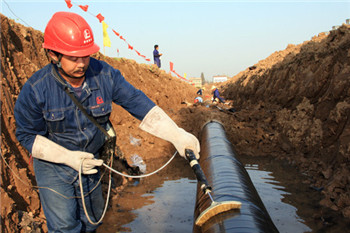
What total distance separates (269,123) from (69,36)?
29.0 ft

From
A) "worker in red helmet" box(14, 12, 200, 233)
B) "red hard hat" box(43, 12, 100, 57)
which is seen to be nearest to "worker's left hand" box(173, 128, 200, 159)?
"worker in red helmet" box(14, 12, 200, 233)

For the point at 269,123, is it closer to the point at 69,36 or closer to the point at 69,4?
the point at 69,4

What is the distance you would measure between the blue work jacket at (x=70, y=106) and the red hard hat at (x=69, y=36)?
0.71 feet

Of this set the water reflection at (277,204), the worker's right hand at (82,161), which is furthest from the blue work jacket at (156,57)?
the worker's right hand at (82,161)

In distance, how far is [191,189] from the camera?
Result: 617 cm

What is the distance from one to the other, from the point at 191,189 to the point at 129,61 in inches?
355

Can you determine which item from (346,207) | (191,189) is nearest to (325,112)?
(346,207)

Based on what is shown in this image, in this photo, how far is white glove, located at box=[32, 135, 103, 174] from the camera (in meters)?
2.34

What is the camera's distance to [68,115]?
242 centimetres

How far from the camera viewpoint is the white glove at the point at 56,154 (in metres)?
2.34

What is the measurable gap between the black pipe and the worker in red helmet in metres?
0.66

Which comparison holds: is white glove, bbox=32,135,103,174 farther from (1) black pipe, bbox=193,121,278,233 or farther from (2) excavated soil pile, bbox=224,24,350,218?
(2) excavated soil pile, bbox=224,24,350,218

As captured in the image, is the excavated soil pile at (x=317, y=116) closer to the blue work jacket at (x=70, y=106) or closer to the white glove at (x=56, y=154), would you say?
the blue work jacket at (x=70, y=106)

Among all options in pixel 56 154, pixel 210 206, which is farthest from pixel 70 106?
pixel 210 206
